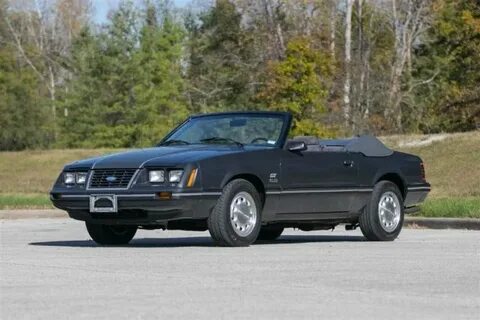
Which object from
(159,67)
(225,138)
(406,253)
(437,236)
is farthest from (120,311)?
(159,67)

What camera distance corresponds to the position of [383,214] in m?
14.8

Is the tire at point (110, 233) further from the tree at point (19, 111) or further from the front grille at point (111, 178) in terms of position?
the tree at point (19, 111)

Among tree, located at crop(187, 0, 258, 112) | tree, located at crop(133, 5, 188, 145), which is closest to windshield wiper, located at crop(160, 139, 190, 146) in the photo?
tree, located at crop(187, 0, 258, 112)

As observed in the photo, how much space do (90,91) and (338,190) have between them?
55501 millimetres

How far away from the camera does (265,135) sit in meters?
14.2

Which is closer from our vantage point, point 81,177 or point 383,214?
point 81,177

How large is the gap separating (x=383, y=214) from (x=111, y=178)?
3534 millimetres

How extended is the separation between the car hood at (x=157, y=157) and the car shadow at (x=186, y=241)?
1048 mm

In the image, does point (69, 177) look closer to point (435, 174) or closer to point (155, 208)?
point (155, 208)

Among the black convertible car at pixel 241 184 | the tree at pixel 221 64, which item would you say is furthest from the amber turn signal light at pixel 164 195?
the tree at pixel 221 64

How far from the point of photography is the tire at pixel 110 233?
13984 millimetres

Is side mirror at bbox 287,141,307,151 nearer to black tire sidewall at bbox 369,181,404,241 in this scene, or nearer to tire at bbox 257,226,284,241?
black tire sidewall at bbox 369,181,404,241

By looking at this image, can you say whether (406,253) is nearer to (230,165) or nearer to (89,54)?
(230,165)

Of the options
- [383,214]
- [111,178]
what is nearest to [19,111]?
[383,214]
